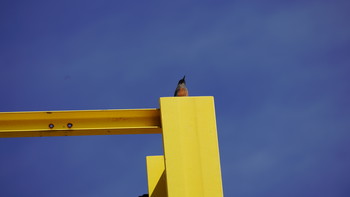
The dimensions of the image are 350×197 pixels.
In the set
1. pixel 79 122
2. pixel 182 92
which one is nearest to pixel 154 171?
pixel 182 92

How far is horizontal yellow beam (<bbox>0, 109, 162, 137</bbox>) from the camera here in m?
3.35

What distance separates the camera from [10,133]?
3.36 m

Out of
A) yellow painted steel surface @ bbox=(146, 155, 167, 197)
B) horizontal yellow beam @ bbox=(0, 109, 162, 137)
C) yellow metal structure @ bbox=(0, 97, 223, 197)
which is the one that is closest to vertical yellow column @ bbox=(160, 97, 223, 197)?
yellow metal structure @ bbox=(0, 97, 223, 197)

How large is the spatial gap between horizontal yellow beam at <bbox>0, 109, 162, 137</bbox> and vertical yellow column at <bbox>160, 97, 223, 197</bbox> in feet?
0.73

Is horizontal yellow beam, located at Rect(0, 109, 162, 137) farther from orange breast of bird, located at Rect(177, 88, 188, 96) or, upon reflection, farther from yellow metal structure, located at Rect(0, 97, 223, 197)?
orange breast of bird, located at Rect(177, 88, 188, 96)

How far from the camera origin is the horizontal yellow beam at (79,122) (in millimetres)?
3352

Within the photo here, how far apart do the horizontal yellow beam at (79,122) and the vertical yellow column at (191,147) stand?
0.73ft

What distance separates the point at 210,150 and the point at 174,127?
0.30 metres

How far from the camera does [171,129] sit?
3127mm

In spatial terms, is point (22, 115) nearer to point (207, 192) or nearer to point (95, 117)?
point (95, 117)

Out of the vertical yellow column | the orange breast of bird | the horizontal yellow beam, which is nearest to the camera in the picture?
the vertical yellow column

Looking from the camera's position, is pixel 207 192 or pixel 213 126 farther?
pixel 213 126

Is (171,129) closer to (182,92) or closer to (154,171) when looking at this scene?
(182,92)

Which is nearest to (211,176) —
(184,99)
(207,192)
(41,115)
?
(207,192)
